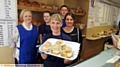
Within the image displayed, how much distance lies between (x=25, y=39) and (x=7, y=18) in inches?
17.8

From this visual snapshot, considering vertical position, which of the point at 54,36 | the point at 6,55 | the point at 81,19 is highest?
the point at 81,19

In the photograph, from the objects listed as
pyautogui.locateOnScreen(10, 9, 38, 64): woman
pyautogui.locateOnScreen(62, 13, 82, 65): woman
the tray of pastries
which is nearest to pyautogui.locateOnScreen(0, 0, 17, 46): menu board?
pyautogui.locateOnScreen(10, 9, 38, 64): woman

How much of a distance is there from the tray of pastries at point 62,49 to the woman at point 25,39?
0.68 meters

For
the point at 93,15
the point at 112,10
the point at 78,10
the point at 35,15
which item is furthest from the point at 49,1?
the point at 112,10

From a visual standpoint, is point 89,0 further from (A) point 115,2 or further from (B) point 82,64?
(B) point 82,64

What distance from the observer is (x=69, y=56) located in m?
1.04

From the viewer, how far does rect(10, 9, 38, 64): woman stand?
1.72m

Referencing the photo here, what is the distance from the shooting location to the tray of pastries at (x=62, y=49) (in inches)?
41.3

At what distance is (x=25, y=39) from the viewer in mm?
1749

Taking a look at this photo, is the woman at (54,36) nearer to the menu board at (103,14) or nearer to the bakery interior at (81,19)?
the bakery interior at (81,19)

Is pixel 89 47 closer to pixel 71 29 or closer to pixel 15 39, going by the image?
pixel 71 29

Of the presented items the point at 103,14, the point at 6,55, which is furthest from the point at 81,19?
the point at 6,55

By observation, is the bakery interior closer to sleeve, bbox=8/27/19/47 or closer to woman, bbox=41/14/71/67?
sleeve, bbox=8/27/19/47

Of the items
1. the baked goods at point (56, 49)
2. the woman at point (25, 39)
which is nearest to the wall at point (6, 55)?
the woman at point (25, 39)
